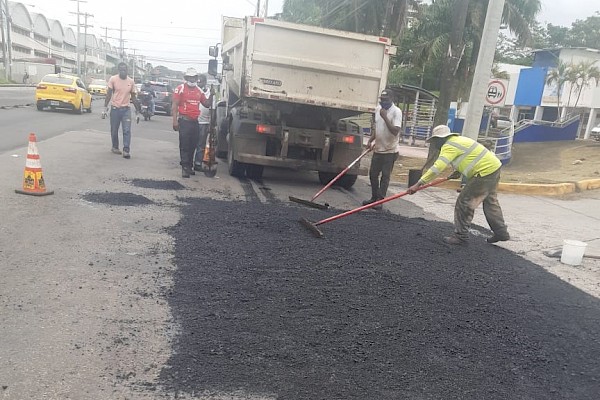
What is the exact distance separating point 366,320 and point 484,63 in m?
7.88

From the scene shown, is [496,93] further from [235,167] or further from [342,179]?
[235,167]

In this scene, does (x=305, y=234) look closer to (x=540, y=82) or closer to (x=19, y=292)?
(x=19, y=292)

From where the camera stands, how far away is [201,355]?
312 cm

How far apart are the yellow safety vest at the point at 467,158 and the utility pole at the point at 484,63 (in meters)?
4.35

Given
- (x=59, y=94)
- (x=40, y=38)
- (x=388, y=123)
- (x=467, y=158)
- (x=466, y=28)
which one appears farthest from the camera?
(x=40, y=38)

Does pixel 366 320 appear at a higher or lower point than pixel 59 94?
lower

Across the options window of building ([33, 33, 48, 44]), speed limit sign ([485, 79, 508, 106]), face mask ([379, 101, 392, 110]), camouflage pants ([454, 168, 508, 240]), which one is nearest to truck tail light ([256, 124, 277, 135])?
face mask ([379, 101, 392, 110])

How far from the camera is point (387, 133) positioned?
26.7 feet

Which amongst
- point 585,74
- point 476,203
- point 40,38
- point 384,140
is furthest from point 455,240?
point 40,38

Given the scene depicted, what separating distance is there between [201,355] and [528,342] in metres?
2.38

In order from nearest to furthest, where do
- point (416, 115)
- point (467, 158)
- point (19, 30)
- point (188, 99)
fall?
point (467, 158) < point (188, 99) < point (416, 115) < point (19, 30)

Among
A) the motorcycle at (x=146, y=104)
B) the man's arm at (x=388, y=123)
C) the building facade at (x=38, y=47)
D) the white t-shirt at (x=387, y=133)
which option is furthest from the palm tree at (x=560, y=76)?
the building facade at (x=38, y=47)

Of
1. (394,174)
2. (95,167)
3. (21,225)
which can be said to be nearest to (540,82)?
(394,174)

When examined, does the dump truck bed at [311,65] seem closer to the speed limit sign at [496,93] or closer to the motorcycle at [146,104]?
the speed limit sign at [496,93]
